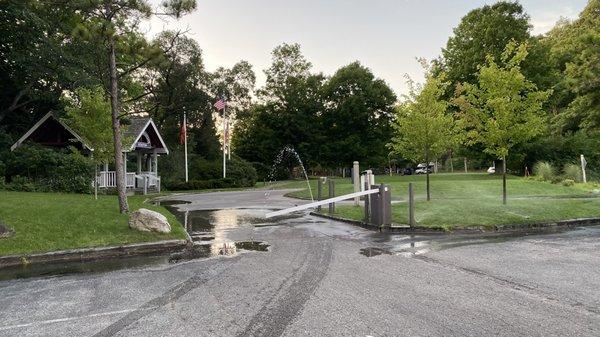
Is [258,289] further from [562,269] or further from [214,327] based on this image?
[562,269]

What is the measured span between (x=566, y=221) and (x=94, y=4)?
588 inches

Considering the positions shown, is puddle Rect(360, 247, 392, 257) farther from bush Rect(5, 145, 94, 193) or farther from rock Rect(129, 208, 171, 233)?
bush Rect(5, 145, 94, 193)

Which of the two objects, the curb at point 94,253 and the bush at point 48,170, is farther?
the bush at point 48,170

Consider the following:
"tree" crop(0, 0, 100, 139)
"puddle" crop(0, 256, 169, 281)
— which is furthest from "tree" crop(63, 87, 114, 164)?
"puddle" crop(0, 256, 169, 281)

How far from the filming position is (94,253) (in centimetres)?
896

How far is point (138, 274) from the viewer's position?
732 cm

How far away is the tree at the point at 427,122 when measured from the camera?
17.7 meters

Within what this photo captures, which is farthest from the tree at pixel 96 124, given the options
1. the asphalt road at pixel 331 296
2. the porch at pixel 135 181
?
the asphalt road at pixel 331 296

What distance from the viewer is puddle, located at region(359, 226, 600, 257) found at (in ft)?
29.7

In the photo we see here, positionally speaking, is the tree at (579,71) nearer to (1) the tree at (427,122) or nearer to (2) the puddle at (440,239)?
(1) the tree at (427,122)

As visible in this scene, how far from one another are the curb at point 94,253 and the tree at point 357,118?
41655mm

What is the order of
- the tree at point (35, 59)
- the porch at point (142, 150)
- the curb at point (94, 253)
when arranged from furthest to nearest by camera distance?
the porch at point (142, 150), the tree at point (35, 59), the curb at point (94, 253)

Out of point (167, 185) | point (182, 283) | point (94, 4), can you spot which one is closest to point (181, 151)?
point (167, 185)

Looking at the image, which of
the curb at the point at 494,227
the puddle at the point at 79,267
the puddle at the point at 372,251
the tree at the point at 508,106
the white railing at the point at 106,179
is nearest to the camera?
the puddle at the point at 79,267
